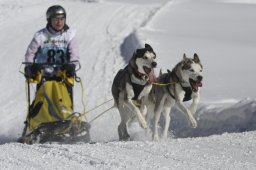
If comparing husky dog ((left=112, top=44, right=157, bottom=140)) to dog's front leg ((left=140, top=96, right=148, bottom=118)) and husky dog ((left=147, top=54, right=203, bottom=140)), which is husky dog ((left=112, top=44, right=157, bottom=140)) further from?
husky dog ((left=147, top=54, right=203, bottom=140))

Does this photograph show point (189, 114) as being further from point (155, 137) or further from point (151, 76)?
point (151, 76)

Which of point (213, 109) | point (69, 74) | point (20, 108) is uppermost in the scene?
point (69, 74)

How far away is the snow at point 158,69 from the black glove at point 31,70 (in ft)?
2.53

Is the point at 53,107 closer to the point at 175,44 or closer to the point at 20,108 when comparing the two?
the point at 20,108

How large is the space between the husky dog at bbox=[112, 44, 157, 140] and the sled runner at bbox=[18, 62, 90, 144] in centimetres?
54

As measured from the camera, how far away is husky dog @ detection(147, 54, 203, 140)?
7078 millimetres

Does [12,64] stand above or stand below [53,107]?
below

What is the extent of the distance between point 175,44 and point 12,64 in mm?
3332

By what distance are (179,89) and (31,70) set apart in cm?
164

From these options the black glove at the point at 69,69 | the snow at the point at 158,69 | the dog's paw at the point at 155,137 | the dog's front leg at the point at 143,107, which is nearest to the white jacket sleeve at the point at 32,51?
the black glove at the point at 69,69

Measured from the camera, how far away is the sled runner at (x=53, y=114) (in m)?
7.11

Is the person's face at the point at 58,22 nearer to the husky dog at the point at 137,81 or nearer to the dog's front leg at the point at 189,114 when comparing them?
the husky dog at the point at 137,81

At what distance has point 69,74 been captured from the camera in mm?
7441

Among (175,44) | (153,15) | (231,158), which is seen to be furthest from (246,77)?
(153,15)
